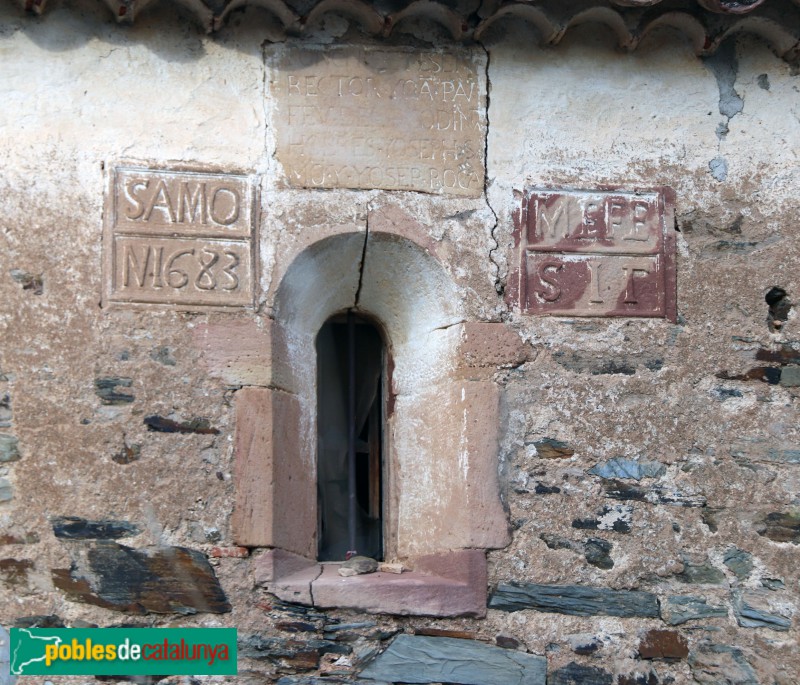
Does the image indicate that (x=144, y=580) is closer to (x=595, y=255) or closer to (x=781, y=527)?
(x=595, y=255)

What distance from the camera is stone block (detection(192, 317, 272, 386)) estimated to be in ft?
17.9

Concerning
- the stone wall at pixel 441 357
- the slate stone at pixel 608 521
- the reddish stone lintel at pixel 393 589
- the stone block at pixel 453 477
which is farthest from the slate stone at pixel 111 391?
the slate stone at pixel 608 521

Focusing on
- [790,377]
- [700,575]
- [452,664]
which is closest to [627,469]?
[700,575]

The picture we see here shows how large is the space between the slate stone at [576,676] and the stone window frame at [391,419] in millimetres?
393

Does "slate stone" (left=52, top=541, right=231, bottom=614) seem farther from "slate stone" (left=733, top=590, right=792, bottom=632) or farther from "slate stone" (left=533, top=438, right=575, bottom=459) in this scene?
"slate stone" (left=733, top=590, right=792, bottom=632)

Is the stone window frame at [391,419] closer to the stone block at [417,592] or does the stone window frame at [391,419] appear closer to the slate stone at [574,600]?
the stone block at [417,592]

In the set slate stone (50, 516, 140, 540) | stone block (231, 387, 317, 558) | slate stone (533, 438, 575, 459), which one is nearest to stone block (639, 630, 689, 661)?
slate stone (533, 438, 575, 459)

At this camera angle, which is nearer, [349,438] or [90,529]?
[90,529]

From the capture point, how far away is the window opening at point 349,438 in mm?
5973

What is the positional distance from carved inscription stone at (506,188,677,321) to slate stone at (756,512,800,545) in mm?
941

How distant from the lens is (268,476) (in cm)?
539

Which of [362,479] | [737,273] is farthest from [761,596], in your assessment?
[362,479]

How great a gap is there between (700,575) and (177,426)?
7.32 feet

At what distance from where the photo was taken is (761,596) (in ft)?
17.9
